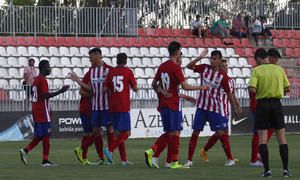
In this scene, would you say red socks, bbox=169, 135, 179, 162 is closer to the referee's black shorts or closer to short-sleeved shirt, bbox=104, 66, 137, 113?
short-sleeved shirt, bbox=104, 66, 137, 113

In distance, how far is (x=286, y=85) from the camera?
33.2 ft

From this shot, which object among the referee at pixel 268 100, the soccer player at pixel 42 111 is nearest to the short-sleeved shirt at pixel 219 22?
the soccer player at pixel 42 111

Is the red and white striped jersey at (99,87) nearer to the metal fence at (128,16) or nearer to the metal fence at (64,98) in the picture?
the metal fence at (64,98)

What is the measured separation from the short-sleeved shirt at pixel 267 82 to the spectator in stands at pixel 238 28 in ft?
74.5

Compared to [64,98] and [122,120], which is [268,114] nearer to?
[122,120]

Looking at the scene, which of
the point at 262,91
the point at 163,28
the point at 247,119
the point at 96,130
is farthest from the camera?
the point at 163,28

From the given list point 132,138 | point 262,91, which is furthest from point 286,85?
point 132,138

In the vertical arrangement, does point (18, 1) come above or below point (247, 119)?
above

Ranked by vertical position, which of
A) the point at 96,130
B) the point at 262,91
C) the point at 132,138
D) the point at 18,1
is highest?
the point at 18,1

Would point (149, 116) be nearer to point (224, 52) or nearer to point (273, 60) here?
point (224, 52)

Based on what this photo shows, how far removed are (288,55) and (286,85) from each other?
2319 centimetres

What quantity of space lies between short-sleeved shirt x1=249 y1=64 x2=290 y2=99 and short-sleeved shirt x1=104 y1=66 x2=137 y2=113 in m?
2.85

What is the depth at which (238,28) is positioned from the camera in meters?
33.0

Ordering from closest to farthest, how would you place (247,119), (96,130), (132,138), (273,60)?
(273,60), (96,130), (132,138), (247,119)
